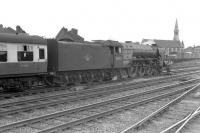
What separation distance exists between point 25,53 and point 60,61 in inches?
127

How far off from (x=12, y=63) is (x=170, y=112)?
8.11 m

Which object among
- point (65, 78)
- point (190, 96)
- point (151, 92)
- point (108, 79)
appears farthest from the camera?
point (108, 79)

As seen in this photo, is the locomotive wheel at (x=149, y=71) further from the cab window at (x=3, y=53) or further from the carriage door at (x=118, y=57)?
the cab window at (x=3, y=53)

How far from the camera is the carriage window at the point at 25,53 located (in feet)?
51.8

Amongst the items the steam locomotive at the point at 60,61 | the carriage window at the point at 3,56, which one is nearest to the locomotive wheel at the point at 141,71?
the steam locomotive at the point at 60,61

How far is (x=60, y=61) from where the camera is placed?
62.3 feet

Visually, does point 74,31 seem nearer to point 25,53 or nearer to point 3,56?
point 25,53

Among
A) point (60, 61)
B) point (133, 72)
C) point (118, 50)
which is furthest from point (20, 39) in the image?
point (133, 72)

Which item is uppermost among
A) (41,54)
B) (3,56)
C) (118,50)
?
(118,50)

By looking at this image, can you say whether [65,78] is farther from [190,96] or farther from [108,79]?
[190,96]

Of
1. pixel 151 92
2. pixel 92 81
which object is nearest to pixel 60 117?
pixel 151 92

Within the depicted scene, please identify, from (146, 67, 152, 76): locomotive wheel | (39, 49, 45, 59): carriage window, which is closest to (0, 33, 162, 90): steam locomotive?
(39, 49, 45, 59): carriage window

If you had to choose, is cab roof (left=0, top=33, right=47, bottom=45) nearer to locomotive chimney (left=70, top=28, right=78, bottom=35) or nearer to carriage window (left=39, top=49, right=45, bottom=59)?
carriage window (left=39, top=49, right=45, bottom=59)

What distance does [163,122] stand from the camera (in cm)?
1012
